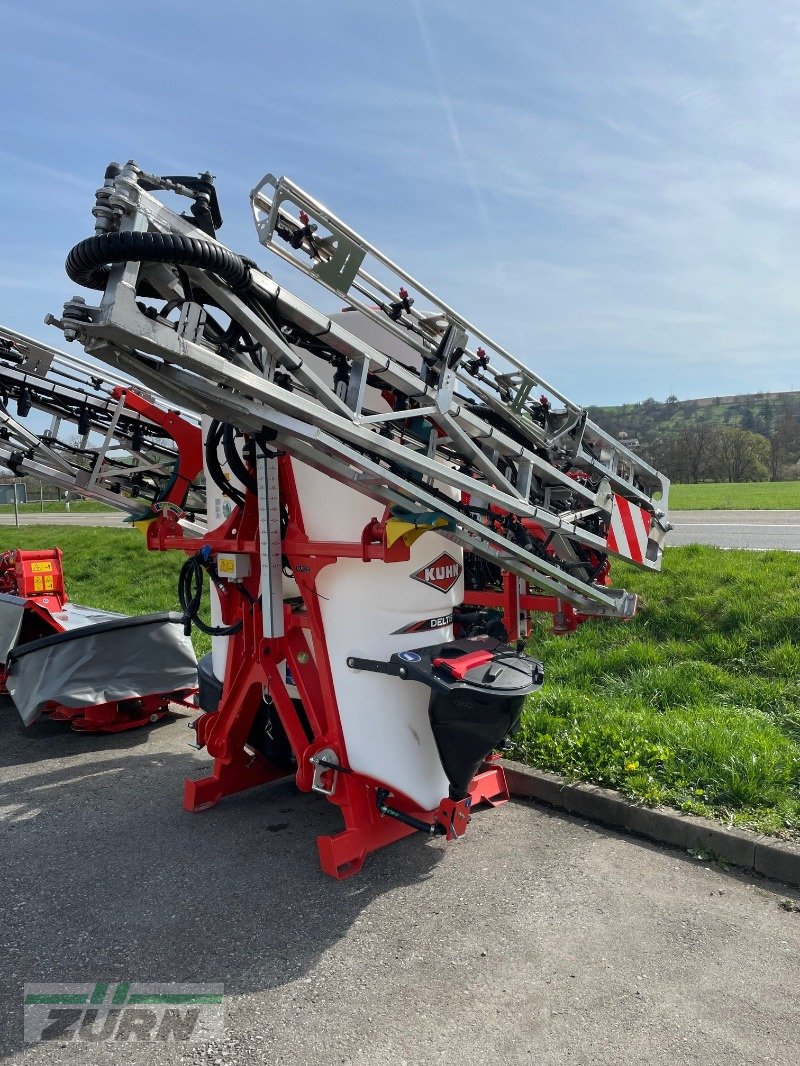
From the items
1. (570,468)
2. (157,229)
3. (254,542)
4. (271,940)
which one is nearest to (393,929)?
(271,940)

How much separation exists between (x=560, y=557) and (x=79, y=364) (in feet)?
12.2

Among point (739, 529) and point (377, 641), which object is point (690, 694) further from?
point (739, 529)

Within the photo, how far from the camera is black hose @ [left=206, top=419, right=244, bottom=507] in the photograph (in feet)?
13.0

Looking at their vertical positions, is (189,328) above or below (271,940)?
above

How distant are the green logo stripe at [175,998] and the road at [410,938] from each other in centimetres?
9

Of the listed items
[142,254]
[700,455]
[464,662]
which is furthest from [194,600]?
[700,455]

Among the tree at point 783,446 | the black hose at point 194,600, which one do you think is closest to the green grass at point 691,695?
the black hose at point 194,600

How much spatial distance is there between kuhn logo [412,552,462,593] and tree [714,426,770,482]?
44530 mm

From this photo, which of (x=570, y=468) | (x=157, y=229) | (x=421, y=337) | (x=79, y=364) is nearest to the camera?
(x=157, y=229)

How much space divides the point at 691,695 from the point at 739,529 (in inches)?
303

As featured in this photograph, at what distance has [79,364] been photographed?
18.9 feet

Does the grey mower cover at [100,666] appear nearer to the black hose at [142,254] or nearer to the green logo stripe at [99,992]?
the green logo stripe at [99,992]

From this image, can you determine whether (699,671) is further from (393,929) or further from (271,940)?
(271,940)

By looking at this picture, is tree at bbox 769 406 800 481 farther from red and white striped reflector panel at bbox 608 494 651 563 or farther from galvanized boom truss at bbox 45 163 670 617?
galvanized boom truss at bbox 45 163 670 617
